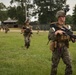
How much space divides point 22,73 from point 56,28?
8.58 feet

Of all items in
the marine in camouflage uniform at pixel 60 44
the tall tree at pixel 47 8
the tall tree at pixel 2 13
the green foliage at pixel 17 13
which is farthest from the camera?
the tall tree at pixel 2 13

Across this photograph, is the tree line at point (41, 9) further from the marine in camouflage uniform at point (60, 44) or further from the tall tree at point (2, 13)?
the marine in camouflage uniform at point (60, 44)

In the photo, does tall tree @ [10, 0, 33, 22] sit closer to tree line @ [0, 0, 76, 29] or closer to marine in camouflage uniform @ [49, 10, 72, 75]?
tree line @ [0, 0, 76, 29]

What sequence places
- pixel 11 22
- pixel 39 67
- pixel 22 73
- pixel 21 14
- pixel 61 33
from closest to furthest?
pixel 61 33, pixel 22 73, pixel 39 67, pixel 21 14, pixel 11 22

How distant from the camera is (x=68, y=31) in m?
8.65

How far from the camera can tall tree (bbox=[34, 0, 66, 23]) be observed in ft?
327

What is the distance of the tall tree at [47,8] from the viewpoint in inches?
3922

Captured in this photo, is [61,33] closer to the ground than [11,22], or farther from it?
farther from it

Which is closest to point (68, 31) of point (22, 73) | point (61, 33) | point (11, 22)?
point (61, 33)

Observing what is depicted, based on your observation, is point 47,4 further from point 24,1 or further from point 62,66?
point 62,66

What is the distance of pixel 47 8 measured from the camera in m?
100

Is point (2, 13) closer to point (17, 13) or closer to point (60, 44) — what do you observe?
point (17, 13)

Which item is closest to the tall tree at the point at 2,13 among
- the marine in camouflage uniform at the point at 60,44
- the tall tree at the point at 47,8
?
the tall tree at the point at 47,8

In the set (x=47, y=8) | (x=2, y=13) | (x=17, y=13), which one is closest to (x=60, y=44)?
(x=17, y=13)
